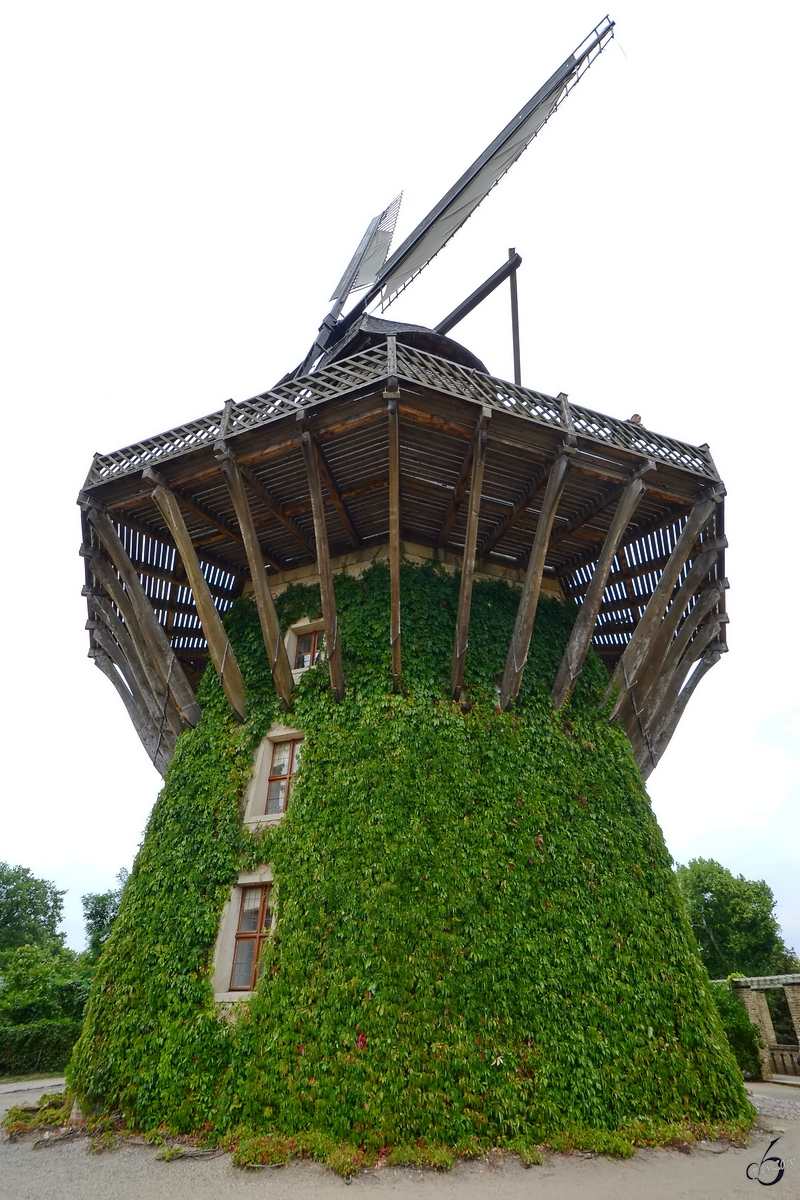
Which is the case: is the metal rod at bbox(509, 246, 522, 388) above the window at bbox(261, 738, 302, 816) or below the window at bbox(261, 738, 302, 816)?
above

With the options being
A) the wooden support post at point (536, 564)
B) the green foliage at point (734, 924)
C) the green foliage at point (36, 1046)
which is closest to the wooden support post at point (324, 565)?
the wooden support post at point (536, 564)

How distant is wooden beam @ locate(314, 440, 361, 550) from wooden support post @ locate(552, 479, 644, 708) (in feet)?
15.1

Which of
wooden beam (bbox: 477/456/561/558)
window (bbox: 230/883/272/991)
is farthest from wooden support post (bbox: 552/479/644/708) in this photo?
window (bbox: 230/883/272/991)

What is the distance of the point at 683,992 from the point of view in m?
9.37

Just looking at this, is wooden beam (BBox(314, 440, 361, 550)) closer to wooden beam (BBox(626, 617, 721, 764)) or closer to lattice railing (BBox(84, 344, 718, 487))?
lattice railing (BBox(84, 344, 718, 487))

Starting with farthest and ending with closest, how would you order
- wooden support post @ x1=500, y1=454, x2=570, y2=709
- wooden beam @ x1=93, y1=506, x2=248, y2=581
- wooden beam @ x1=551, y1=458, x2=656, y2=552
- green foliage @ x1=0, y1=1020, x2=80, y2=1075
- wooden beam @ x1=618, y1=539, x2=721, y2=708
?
green foliage @ x1=0, y1=1020, x2=80, y2=1075
wooden beam @ x1=93, y1=506, x2=248, y2=581
wooden beam @ x1=618, y1=539, x2=721, y2=708
wooden beam @ x1=551, y1=458, x2=656, y2=552
wooden support post @ x1=500, y1=454, x2=570, y2=709

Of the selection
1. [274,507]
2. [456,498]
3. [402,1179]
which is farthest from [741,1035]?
[274,507]

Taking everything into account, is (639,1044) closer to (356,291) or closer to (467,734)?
(467,734)

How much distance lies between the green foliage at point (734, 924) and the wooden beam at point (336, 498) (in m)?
27.9

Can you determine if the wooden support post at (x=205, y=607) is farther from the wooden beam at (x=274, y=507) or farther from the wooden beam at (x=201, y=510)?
the wooden beam at (x=274, y=507)

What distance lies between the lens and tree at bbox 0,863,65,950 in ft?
150

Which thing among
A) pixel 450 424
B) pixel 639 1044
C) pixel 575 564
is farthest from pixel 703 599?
pixel 639 1044

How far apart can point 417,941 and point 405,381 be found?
7.97 m

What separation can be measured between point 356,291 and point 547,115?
6.79 metres
